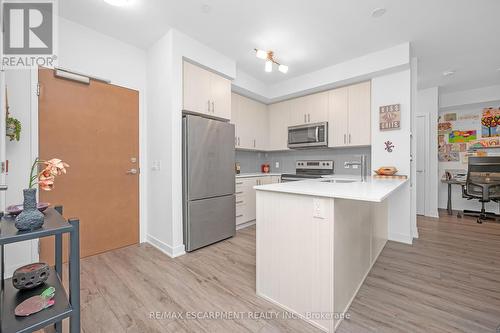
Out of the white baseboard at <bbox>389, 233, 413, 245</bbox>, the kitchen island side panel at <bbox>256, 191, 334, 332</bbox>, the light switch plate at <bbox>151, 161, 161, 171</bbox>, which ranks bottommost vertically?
the white baseboard at <bbox>389, 233, 413, 245</bbox>

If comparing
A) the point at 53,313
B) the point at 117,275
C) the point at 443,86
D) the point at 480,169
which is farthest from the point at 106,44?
the point at 480,169

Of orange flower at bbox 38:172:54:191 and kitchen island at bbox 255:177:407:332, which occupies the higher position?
orange flower at bbox 38:172:54:191

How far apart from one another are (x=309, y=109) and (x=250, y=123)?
1112 mm

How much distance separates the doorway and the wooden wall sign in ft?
7.14

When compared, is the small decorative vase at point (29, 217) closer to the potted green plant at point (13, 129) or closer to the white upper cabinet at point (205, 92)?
the potted green plant at point (13, 129)

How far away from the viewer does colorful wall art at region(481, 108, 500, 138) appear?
434 centimetres

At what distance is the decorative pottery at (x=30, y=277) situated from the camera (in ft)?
3.44

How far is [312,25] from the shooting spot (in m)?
2.46

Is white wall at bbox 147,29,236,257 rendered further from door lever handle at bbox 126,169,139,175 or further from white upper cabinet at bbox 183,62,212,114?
door lever handle at bbox 126,169,139,175

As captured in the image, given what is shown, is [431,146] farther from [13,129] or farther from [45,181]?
[13,129]

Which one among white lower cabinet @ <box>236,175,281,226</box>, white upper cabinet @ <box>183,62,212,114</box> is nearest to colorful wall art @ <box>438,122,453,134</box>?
white lower cabinet @ <box>236,175,281,226</box>

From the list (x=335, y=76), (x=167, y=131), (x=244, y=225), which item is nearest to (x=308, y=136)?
(x=335, y=76)

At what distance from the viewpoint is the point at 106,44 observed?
2604 millimetres

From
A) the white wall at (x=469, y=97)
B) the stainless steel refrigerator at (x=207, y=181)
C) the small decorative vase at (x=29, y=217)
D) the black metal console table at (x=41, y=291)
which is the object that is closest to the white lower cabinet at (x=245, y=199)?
the stainless steel refrigerator at (x=207, y=181)
